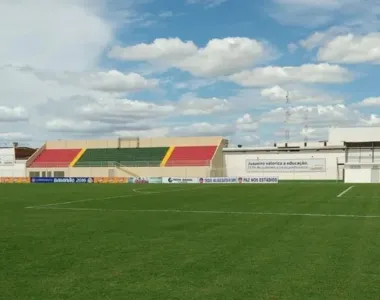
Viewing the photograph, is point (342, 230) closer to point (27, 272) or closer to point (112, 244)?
point (112, 244)

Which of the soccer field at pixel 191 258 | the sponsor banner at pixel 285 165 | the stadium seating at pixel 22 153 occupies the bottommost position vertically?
the soccer field at pixel 191 258

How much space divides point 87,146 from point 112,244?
9280 cm

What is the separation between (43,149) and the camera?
→ 355ft

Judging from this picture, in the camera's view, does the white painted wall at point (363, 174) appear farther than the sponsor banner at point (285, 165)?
No

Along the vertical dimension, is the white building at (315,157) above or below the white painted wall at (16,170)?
above

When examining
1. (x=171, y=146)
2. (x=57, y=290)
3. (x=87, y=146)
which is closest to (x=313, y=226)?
(x=57, y=290)

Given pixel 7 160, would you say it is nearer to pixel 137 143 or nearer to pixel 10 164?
pixel 10 164

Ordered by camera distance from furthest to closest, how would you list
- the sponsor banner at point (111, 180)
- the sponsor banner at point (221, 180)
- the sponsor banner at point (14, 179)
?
the sponsor banner at point (14, 179), the sponsor banner at point (111, 180), the sponsor banner at point (221, 180)

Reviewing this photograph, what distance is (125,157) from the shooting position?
320 ft

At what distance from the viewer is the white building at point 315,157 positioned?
8406 centimetres

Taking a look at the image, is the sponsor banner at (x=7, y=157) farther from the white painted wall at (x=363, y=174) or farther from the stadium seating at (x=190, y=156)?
the white painted wall at (x=363, y=174)

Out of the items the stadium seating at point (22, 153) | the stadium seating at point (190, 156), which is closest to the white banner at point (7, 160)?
the stadium seating at point (22, 153)

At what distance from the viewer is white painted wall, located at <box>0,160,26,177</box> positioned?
9988 centimetres

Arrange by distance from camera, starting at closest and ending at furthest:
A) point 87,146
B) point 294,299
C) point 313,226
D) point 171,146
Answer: point 294,299
point 313,226
point 171,146
point 87,146
